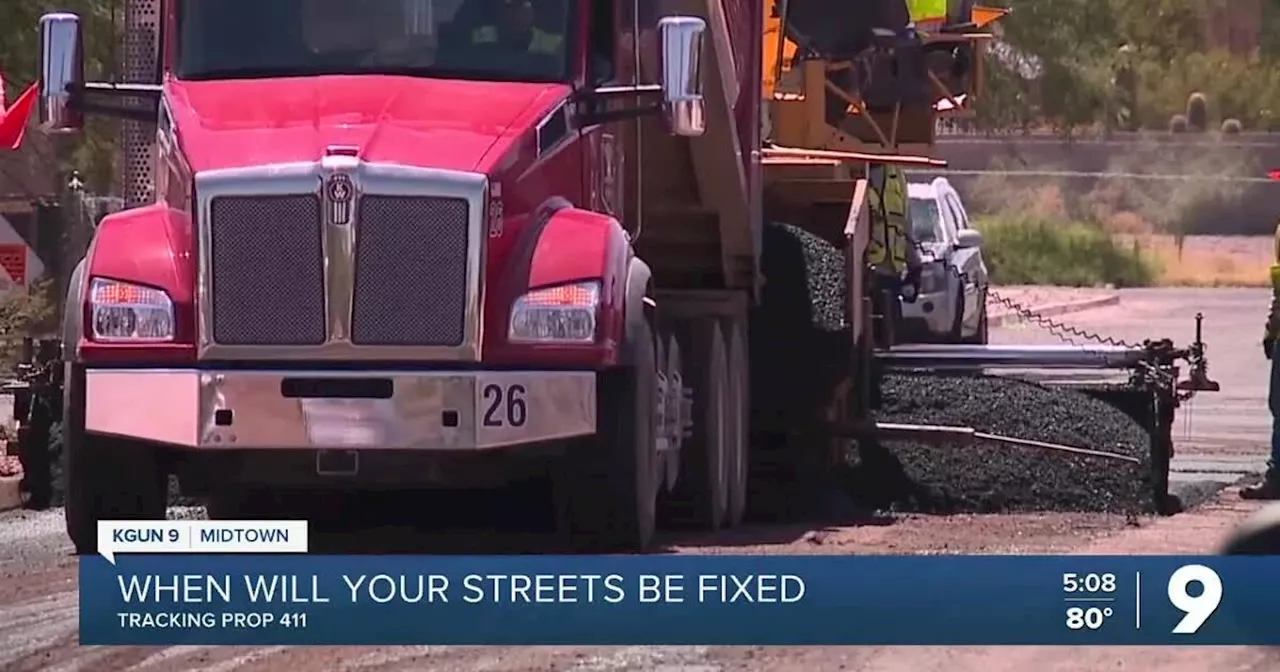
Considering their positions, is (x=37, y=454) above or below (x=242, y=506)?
above

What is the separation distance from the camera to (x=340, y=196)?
8.45 meters

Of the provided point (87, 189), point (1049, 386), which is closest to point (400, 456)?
point (1049, 386)

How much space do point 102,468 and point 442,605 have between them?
1.89 m

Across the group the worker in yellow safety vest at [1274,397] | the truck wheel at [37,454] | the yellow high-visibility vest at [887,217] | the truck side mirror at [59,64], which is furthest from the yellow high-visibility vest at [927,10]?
the truck side mirror at [59,64]

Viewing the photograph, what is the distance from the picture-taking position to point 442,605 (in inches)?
298

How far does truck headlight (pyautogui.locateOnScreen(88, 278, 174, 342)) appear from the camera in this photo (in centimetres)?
866

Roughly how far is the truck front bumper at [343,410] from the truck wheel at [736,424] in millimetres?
3015

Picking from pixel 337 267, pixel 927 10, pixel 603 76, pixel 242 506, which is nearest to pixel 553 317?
pixel 337 267

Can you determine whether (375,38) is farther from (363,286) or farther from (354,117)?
(363,286)

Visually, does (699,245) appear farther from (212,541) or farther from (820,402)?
(212,541)

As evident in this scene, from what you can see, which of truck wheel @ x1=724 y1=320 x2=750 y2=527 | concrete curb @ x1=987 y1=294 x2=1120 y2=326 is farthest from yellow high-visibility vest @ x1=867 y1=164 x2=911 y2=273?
concrete curb @ x1=987 y1=294 x2=1120 y2=326

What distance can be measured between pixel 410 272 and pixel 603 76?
1629mm

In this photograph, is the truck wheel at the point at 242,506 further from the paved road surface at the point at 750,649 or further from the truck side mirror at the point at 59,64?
the truck side mirror at the point at 59,64

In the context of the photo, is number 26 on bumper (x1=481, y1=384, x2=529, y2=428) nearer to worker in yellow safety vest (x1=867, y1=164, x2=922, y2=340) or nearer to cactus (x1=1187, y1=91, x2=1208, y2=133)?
worker in yellow safety vest (x1=867, y1=164, x2=922, y2=340)
